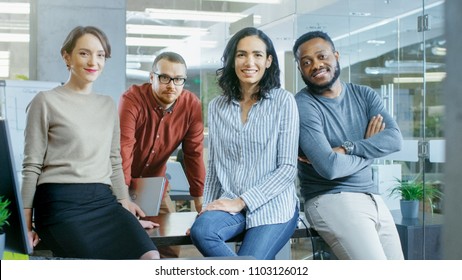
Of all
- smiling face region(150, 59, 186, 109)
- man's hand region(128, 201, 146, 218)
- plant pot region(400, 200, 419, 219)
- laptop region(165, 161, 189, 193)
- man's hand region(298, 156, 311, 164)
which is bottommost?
plant pot region(400, 200, 419, 219)

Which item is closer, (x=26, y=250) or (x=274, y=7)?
(x=26, y=250)

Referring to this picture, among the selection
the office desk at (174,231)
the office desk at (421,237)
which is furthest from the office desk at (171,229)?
the office desk at (421,237)

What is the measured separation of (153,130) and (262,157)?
507 millimetres

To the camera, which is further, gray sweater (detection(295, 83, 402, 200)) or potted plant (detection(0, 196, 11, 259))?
gray sweater (detection(295, 83, 402, 200))

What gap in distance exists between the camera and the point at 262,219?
6.03 feet

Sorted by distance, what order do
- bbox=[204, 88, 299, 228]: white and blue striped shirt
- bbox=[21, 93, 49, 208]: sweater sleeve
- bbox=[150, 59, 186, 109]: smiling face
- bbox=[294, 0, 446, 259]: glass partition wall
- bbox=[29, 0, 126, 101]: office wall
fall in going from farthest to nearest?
bbox=[294, 0, 446, 259]: glass partition wall, bbox=[29, 0, 126, 101]: office wall, bbox=[150, 59, 186, 109]: smiling face, bbox=[204, 88, 299, 228]: white and blue striped shirt, bbox=[21, 93, 49, 208]: sweater sleeve

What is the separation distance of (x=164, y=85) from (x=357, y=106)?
2.36 feet

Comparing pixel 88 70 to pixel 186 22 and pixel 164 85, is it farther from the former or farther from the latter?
pixel 186 22

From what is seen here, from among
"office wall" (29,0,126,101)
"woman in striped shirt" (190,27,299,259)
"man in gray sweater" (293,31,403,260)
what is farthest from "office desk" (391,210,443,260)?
"office wall" (29,0,126,101)

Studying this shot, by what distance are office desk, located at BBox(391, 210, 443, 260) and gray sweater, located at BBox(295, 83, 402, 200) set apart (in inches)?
26.7

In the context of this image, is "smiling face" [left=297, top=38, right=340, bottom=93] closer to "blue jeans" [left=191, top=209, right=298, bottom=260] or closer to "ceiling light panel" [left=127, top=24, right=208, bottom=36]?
"blue jeans" [left=191, top=209, right=298, bottom=260]

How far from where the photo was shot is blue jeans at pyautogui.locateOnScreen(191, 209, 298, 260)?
5.71 ft

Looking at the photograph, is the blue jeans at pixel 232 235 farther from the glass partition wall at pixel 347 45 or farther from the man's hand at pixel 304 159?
the glass partition wall at pixel 347 45

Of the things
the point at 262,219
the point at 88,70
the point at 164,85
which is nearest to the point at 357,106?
the point at 262,219
